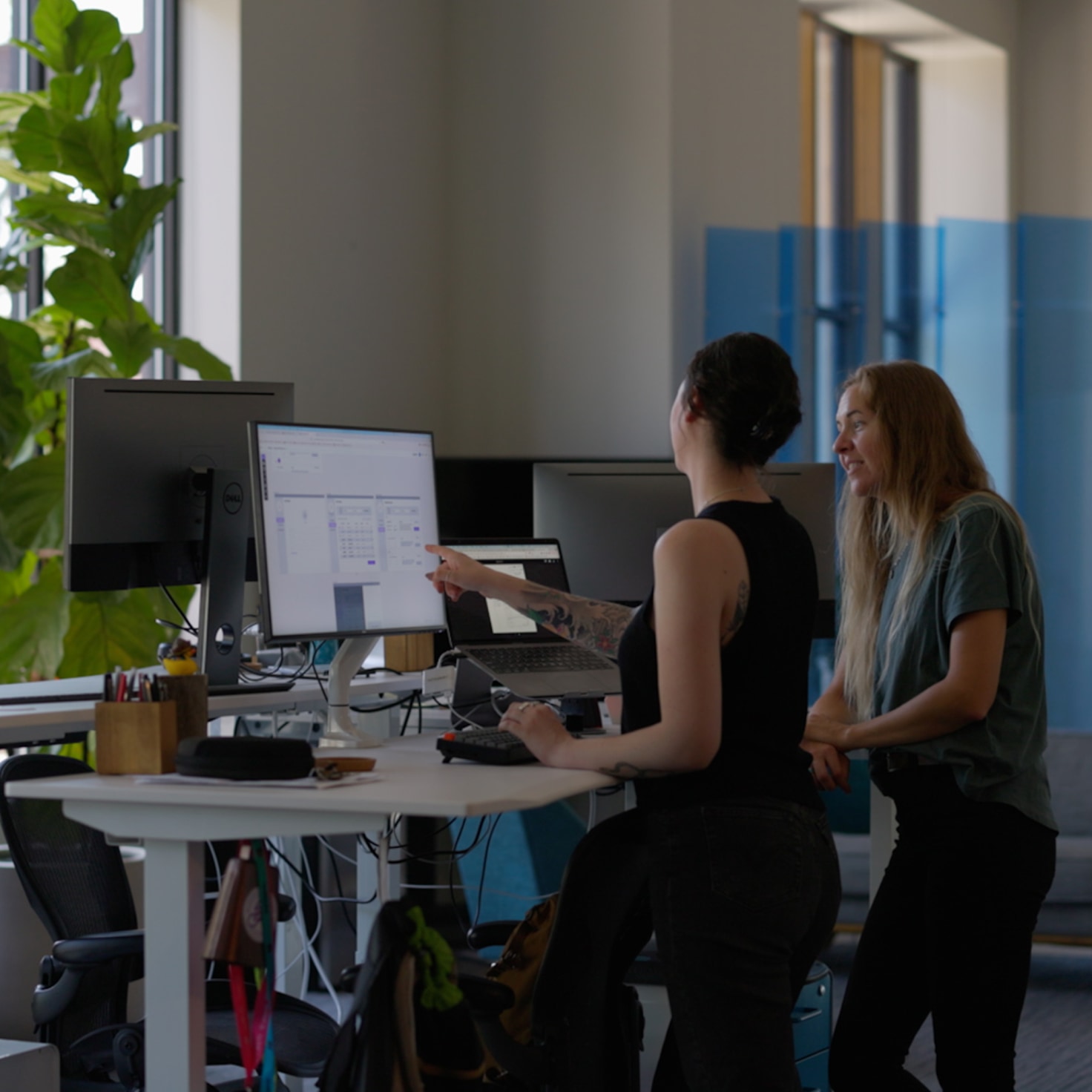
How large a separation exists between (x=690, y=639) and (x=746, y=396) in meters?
0.33

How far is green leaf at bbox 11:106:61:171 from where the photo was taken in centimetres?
341

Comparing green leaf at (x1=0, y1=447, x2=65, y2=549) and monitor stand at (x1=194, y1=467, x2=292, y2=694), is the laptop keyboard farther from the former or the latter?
green leaf at (x1=0, y1=447, x2=65, y2=549)

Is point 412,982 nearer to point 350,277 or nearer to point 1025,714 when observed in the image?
point 1025,714

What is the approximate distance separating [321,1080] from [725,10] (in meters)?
4.42

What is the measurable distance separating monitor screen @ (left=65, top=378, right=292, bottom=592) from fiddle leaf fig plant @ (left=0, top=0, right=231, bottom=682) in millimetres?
807

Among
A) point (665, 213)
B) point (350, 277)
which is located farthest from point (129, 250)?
point (665, 213)

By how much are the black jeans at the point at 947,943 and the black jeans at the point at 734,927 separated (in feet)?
1.07

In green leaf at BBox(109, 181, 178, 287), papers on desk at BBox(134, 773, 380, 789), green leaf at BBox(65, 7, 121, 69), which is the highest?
green leaf at BBox(65, 7, 121, 69)

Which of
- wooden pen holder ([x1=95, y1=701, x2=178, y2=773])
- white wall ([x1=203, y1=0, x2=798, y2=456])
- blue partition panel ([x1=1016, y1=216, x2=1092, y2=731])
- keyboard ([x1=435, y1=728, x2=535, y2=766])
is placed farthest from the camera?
blue partition panel ([x1=1016, y1=216, x2=1092, y2=731])

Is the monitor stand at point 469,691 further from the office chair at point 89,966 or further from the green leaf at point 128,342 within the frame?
the green leaf at point 128,342

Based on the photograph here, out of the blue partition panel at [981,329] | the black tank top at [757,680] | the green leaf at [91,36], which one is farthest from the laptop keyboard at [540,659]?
the blue partition panel at [981,329]

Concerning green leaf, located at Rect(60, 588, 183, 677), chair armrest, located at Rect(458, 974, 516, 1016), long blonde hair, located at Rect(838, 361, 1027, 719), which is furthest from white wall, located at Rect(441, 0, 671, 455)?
chair armrest, located at Rect(458, 974, 516, 1016)

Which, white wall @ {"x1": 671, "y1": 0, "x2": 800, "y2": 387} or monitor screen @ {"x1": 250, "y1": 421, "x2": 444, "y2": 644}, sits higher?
white wall @ {"x1": 671, "y1": 0, "x2": 800, "y2": 387}

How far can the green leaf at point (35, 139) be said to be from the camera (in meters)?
3.41
